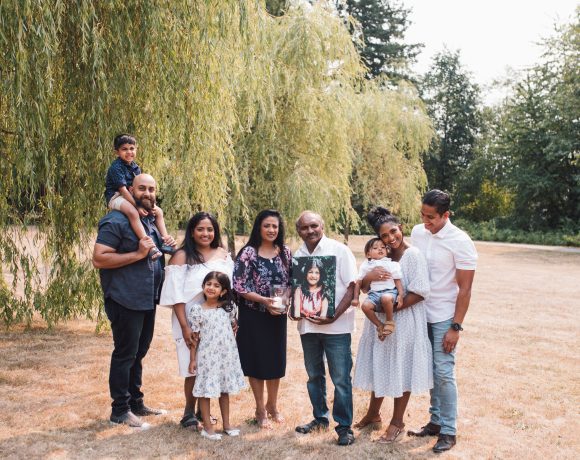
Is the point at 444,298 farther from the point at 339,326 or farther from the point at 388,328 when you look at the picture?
the point at 339,326

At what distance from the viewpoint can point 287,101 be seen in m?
11.3

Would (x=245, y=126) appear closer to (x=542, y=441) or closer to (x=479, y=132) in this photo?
(x=542, y=441)

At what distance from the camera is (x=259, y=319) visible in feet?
13.9

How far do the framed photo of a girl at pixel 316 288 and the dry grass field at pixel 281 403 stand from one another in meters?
0.92

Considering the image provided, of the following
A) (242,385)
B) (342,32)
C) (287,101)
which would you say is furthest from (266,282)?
(342,32)

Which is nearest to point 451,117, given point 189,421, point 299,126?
point 299,126

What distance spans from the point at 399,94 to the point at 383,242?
2027 cm

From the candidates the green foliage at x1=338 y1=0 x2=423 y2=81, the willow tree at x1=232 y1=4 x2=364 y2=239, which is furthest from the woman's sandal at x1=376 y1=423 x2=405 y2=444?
the green foliage at x1=338 y1=0 x2=423 y2=81

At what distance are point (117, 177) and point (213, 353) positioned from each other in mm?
1551

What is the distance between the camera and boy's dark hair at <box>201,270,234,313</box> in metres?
4.08

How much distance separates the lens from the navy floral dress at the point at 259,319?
417cm

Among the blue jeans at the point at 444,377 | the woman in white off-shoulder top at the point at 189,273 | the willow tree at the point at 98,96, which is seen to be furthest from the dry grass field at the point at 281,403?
the willow tree at the point at 98,96

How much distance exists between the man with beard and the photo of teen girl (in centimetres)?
41

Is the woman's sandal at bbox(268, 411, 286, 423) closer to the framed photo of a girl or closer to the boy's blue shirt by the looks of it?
the framed photo of a girl
